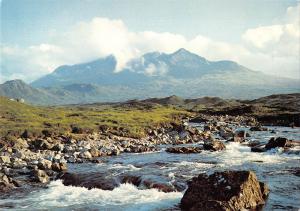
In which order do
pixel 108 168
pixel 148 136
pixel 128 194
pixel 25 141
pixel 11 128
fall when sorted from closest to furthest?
pixel 128 194 < pixel 108 168 < pixel 25 141 < pixel 11 128 < pixel 148 136

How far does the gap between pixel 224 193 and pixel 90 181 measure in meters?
11.3

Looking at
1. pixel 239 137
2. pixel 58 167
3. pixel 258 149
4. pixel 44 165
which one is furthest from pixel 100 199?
pixel 239 137

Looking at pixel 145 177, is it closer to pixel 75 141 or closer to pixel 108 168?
A: pixel 108 168

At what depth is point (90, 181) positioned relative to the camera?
3106 centimetres

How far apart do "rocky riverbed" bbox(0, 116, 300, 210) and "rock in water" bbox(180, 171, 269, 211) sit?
961 mm

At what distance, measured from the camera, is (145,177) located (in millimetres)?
31359

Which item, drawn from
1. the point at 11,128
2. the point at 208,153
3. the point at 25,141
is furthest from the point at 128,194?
the point at 11,128

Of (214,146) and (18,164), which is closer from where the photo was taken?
(18,164)

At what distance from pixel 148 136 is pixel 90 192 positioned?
32.8m

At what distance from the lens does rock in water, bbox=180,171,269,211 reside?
73.0ft

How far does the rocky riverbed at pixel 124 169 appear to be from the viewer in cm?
2628

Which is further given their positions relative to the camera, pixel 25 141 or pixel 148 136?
pixel 148 136

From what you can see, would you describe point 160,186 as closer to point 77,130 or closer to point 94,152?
point 94,152

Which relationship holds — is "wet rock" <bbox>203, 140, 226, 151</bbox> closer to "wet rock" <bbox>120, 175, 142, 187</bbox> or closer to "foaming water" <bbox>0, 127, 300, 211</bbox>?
"foaming water" <bbox>0, 127, 300, 211</bbox>
